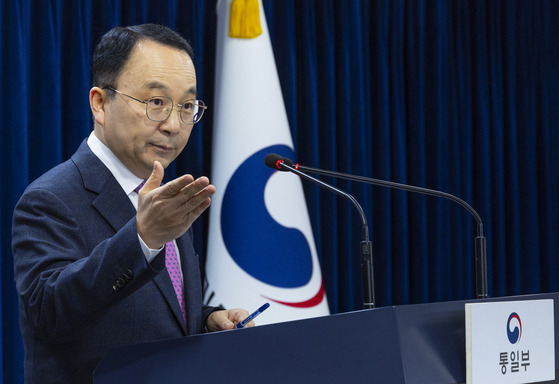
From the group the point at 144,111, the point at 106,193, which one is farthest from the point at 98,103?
the point at 106,193

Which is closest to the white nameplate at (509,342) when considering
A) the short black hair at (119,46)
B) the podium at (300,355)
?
the podium at (300,355)

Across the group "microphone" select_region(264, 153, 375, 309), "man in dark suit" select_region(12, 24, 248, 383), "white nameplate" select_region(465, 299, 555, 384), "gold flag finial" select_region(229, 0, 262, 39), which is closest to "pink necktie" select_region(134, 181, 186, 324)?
"man in dark suit" select_region(12, 24, 248, 383)

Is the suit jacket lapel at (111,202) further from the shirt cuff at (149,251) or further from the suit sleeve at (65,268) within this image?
the shirt cuff at (149,251)

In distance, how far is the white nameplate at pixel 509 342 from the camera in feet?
4.46

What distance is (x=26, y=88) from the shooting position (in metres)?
3.12

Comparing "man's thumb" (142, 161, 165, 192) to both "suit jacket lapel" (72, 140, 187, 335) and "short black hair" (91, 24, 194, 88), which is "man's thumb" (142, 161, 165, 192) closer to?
"suit jacket lapel" (72, 140, 187, 335)

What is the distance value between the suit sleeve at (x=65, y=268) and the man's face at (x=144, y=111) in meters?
0.22

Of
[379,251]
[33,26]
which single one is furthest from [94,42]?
[379,251]

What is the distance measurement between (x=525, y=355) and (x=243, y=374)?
59cm

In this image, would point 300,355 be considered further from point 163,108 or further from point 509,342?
point 163,108

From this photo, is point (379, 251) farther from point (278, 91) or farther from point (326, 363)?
point (326, 363)

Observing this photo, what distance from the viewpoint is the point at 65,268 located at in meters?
1.31

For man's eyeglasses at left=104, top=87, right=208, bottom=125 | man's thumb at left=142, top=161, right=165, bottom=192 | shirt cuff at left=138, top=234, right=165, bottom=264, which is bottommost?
shirt cuff at left=138, top=234, right=165, bottom=264

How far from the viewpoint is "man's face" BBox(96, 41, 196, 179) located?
1.60 m
